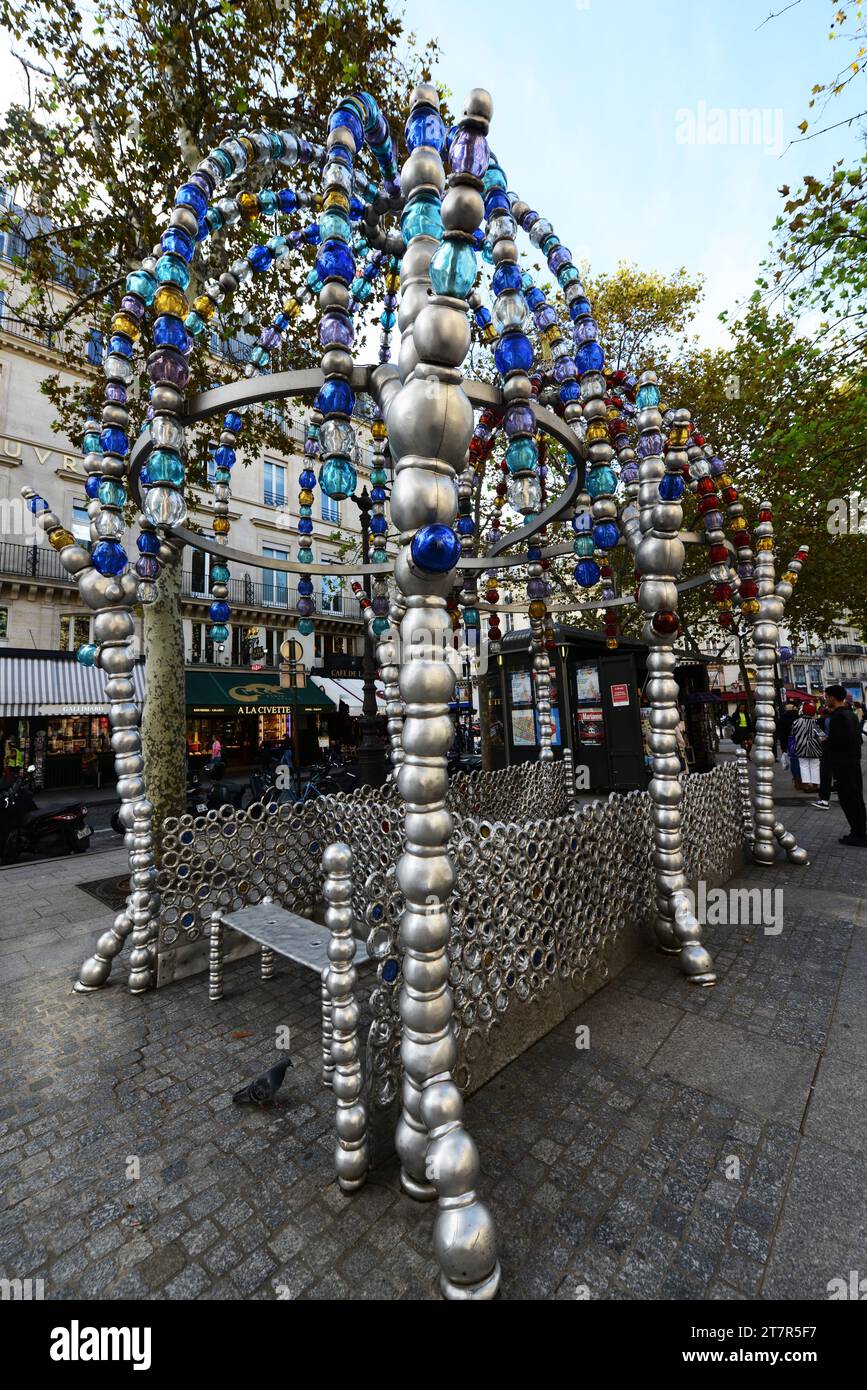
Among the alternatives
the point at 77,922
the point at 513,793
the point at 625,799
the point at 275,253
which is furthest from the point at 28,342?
the point at 625,799

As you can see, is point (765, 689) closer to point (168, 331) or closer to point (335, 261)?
point (335, 261)

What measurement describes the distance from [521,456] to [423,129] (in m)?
1.40

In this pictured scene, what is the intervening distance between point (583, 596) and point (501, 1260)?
838 inches

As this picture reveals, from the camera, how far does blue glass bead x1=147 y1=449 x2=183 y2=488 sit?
3088mm

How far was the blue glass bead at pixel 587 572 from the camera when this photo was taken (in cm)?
418

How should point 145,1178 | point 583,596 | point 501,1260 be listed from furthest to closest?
point 583,596 → point 145,1178 → point 501,1260

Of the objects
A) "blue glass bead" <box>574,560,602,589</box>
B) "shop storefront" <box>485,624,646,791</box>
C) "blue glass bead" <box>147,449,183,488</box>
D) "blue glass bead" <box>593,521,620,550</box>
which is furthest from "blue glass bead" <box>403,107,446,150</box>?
"shop storefront" <box>485,624,646,791</box>

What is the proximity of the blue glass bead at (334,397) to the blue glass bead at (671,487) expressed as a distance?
2.72 metres

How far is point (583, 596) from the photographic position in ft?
70.6

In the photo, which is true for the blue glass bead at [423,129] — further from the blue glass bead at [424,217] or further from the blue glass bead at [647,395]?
the blue glass bead at [647,395]

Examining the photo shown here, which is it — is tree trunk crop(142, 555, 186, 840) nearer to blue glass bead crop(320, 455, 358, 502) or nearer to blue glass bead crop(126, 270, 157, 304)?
blue glass bead crop(126, 270, 157, 304)

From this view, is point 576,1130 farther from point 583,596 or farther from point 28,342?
point 28,342

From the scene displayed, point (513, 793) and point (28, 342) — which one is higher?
point (28, 342)

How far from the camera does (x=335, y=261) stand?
281 cm
